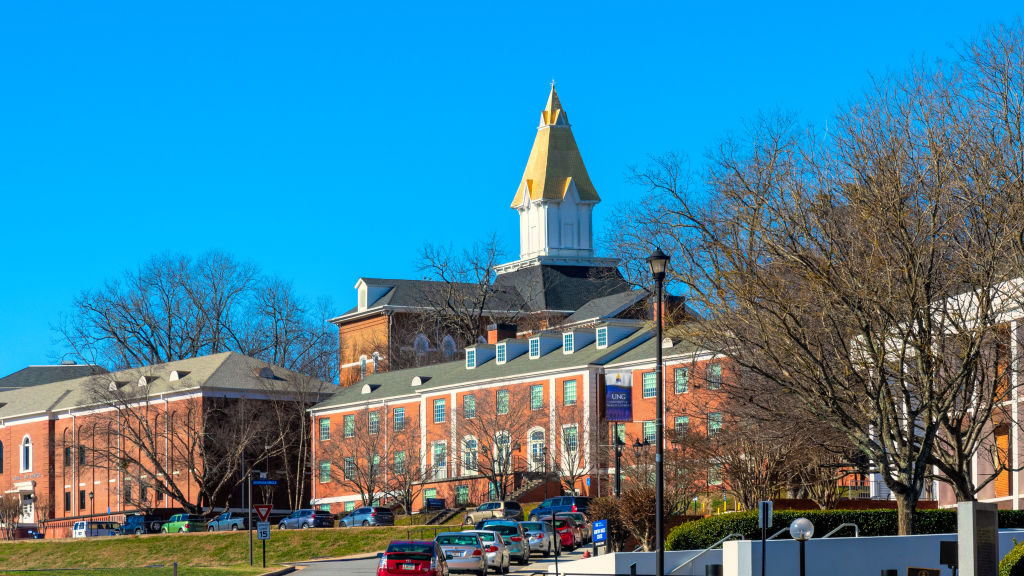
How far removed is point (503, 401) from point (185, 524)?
18.4 m

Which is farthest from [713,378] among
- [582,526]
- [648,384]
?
[648,384]

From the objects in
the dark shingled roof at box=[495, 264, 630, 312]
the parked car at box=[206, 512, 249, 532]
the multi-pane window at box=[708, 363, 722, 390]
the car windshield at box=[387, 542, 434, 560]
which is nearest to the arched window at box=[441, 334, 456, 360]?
the dark shingled roof at box=[495, 264, 630, 312]

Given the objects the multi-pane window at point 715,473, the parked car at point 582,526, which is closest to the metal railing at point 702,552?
the multi-pane window at point 715,473

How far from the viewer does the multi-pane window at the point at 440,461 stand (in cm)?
8262

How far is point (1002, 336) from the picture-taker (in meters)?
34.4

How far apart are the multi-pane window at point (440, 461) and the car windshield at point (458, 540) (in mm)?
41669

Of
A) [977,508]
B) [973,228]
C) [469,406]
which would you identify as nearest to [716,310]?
[973,228]

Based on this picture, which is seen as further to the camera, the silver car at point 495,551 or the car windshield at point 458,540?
the silver car at point 495,551

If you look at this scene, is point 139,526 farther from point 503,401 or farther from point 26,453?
point 26,453

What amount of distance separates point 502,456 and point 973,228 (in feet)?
154

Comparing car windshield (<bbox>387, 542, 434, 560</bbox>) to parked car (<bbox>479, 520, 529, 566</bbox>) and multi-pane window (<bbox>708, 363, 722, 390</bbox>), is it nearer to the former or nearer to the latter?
multi-pane window (<bbox>708, 363, 722, 390</bbox>)

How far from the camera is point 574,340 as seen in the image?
265ft

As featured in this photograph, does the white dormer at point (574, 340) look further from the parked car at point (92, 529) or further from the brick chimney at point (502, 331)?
the parked car at point (92, 529)

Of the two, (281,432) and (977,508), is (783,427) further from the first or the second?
(281,432)
